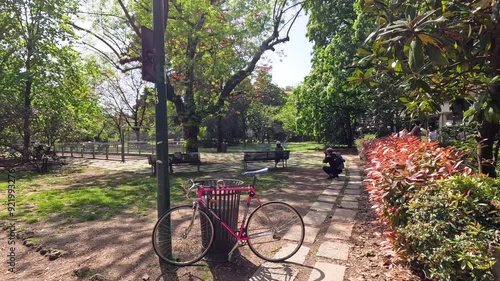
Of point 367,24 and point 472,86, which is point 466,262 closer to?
point 472,86

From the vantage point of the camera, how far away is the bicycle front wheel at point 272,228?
3.56 metres

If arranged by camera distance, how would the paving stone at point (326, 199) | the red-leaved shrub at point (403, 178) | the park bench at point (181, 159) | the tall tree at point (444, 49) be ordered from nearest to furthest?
the tall tree at point (444, 49) → the red-leaved shrub at point (403, 178) → the paving stone at point (326, 199) → the park bench at point (181, 159)

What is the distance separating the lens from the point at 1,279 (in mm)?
3236

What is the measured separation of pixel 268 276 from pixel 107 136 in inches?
1846

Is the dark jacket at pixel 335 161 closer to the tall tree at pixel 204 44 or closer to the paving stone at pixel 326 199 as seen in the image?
the paving stone at pixel 326 199

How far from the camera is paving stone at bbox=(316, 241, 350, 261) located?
3629mm

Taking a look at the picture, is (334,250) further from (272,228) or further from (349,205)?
(349,205)

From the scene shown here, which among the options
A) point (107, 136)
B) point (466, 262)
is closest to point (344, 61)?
point (466, 262)

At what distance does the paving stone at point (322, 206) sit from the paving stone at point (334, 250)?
1.78 metres

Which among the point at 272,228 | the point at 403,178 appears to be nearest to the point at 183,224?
the point at 272,228

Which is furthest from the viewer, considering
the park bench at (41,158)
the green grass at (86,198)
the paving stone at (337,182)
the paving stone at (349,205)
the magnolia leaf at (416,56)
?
the park bench at (41,158)

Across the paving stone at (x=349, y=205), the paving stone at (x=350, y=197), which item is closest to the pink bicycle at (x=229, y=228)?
the paving stone at (x=349, y=205)

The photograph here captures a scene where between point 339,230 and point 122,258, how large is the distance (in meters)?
3.07

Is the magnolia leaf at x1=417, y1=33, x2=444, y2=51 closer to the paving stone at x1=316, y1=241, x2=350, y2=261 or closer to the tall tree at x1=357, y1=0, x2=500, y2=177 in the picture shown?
the tall tree at x1=357, y1=0, x2=500, y2=177
